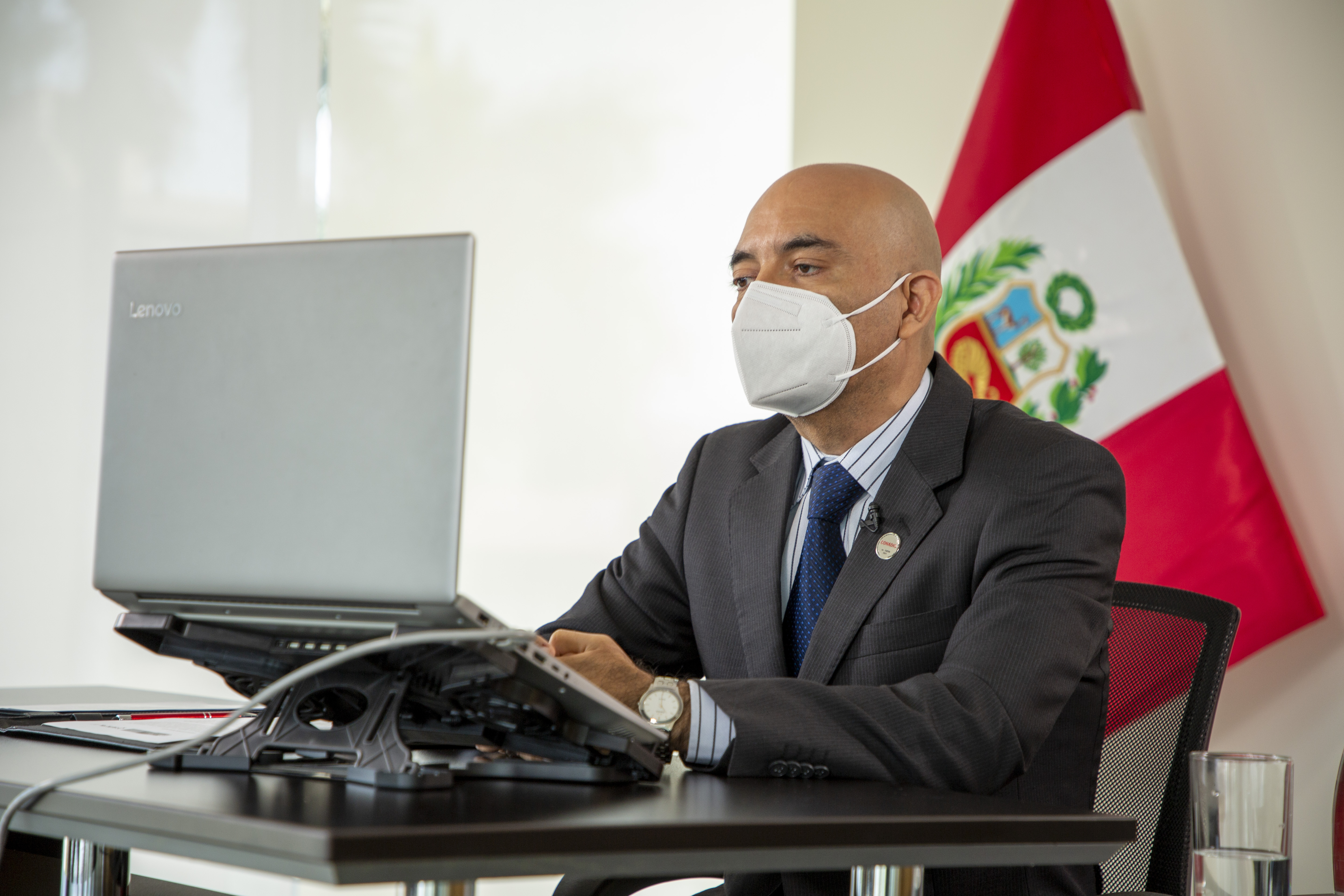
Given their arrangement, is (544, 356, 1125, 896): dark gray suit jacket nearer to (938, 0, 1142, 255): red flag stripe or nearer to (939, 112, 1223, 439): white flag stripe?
(939, 112, 1223, 439): white flag stripe

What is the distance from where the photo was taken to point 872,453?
5.99ft

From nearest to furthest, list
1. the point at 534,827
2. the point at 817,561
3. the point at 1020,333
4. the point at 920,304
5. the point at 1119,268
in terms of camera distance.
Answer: the point at 534,827 < the point at 817,561 < the point at 920,304 < the point at 1119,268 < the point at 1020,333

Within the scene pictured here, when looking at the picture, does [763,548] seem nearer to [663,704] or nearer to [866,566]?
[866,566]

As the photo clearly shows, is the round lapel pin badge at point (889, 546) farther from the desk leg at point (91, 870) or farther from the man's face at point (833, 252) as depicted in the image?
the desk leg at point (91, 870)

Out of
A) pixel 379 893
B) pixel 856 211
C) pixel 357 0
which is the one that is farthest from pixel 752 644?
pixel 357 0

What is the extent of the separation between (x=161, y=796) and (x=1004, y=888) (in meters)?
0.96

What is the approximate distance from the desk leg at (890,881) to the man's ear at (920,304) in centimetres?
106

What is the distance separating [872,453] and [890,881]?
92cm

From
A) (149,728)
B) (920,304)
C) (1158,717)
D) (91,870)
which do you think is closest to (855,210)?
(920,304)

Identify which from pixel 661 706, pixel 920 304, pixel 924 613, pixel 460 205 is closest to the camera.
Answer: pixel 661 706

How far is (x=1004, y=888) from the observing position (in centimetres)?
142

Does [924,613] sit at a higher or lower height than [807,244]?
lower

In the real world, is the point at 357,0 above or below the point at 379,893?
above

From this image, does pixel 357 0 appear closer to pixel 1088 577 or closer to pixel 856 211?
pixel 856 211
